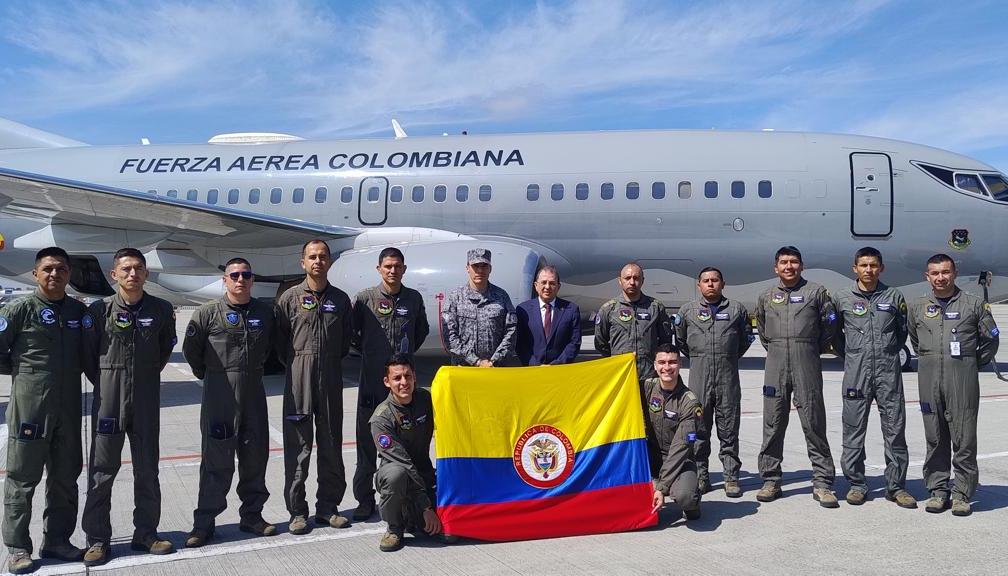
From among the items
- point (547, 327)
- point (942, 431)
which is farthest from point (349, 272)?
point (942, 431)

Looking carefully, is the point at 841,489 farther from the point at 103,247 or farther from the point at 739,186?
the point at 103,247

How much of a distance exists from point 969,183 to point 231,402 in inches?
435

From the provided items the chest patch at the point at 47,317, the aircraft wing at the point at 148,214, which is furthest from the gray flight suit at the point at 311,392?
the aircraft wing at the point at 148,214

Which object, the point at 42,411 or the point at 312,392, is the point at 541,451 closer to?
the point at 312,392

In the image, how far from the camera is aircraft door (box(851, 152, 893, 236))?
10.9 metres

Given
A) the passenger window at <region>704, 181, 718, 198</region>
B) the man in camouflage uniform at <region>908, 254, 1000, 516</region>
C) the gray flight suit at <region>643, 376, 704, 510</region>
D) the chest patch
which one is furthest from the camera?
the passenger window at <region>704, 181, 718, 198</region>

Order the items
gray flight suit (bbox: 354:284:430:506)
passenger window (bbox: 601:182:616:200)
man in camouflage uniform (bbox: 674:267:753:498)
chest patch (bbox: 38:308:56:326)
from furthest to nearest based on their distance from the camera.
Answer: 1. passenger window (bbox: 601:182:616:200)
2. man in camouflage uniform (bbox: 674:267:753:498)
3. gray flight suit (bbox: 354:284:430:506)
4. chest patch (bbox: 38:308:56:326)

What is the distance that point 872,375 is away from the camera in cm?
513

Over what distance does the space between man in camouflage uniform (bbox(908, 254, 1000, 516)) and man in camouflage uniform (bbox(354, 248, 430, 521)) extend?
347cm

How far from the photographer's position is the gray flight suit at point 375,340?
16.4 ft

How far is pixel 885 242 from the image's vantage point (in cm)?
1091

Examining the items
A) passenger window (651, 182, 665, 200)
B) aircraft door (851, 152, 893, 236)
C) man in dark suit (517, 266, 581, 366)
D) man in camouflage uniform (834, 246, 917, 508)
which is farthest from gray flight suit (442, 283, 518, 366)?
aircraft door (851, 152, 893, 236)

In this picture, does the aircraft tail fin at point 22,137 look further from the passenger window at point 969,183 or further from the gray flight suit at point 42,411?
the passenger window at point 969,183

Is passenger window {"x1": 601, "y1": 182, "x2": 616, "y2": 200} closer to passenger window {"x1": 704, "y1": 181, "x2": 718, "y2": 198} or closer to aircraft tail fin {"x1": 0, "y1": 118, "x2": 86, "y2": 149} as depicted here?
passenger window {"x1": 704, "y1": 181, "x2": 718, "y2": 198}
